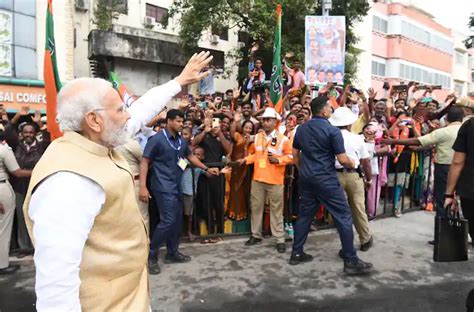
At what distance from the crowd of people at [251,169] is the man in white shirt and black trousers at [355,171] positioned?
1 centimetres

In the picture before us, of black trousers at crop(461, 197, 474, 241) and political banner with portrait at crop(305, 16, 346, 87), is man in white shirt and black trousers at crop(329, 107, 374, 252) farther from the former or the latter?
political banner with portrait at crop(305, 16, 346, 87)

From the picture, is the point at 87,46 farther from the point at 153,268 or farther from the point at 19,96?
the point at 153,268

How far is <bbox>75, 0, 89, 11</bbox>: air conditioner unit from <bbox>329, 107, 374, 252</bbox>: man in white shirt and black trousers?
53.6 ft

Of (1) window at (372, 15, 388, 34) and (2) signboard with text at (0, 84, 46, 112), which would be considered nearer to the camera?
(2) signboard with text at (0, 84, 46, 112)

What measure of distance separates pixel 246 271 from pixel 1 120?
15.9 ft

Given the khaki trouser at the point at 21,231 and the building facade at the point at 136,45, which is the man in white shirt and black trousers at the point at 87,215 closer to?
the khaki trouser at the point at 21,231

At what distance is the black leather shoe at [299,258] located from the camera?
191 inches

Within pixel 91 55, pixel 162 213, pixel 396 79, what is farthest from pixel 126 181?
pixel 396 79

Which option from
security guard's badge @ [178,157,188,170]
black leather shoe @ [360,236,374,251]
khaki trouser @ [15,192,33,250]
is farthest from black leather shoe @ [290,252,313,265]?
khaki trouser @ [15,192,33,250]

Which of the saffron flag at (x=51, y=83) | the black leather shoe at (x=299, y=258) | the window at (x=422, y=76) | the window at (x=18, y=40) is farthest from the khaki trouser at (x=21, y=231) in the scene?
the window at (x=422, y=76)

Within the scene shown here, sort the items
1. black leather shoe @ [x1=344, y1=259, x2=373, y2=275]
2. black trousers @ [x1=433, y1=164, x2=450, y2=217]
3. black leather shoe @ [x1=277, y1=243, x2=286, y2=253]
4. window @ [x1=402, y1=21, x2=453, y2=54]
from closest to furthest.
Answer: black leather shoe @ [x1=344, y1=259, x2=373, y2=275]
black leather shoe @ [x1=277, y1=243, x2=286, y2=253]
black trousers @ [x1=433, y1=164, x2=450, y2=217]
window @ [x1=402, y1=21, x2=453, y2=54]

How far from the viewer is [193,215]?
589 cm

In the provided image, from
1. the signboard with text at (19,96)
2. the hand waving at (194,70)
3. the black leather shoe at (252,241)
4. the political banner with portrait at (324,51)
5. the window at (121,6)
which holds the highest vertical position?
the window at (121,6)

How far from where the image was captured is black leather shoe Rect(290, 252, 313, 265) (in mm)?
4855
